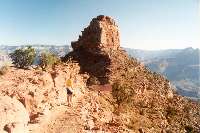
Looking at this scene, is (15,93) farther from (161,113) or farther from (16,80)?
(161,113)

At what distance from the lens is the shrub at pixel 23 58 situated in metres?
51.2

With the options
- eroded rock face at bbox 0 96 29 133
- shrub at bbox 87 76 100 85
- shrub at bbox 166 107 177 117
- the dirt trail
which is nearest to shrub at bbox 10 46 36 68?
shrub at bbox 87 76 100 85

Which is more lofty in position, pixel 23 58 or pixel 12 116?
pixel 23 58

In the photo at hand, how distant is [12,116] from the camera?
93.1 feet

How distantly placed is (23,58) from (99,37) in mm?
14131

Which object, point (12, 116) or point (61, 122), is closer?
point (12, 116)

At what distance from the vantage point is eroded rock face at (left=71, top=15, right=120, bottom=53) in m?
61.0

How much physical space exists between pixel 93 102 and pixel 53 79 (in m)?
5.50

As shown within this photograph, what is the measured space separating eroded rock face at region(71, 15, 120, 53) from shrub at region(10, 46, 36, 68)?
11.3 metres

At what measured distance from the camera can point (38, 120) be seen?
30641 millimetres

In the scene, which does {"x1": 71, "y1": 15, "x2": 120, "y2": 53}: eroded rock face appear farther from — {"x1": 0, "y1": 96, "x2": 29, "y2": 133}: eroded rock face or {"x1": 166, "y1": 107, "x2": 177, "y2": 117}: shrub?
{"x1": 0, "y1": 96, "x2": 29, "y2": 133}: eroded rock face

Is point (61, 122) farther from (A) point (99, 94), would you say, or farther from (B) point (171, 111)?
(B) point (171, 111)

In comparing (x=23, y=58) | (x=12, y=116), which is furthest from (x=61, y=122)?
(x=23, y=58)

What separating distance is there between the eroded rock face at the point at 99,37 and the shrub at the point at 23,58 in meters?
11.3
